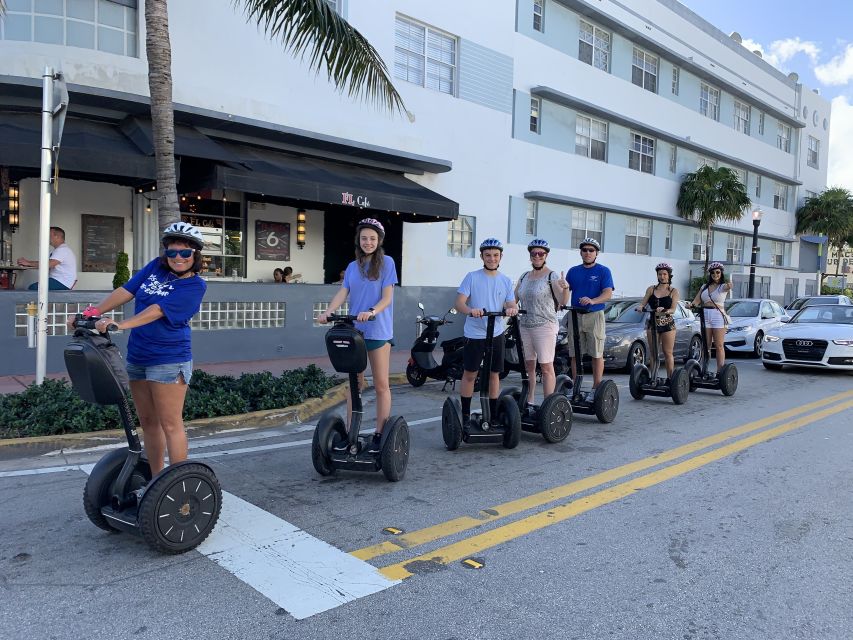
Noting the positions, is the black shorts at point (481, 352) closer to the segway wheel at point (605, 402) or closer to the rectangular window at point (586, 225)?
the segway wheel at point (605, 402)

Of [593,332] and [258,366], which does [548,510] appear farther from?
[258,366]

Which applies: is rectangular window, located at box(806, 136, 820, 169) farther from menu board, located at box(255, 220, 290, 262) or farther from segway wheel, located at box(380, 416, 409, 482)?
segway wheel, located at box(380, 416, 409, 482)

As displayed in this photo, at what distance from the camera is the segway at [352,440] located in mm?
5055

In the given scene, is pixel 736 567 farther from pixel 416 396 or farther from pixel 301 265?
pixel 301 265

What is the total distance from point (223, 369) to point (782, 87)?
3261 cm

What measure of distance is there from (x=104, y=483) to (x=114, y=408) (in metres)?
2.97

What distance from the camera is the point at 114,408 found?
6.72 metres

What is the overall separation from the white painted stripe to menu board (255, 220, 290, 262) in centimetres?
1091

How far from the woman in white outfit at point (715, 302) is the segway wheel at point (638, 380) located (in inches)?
56.9

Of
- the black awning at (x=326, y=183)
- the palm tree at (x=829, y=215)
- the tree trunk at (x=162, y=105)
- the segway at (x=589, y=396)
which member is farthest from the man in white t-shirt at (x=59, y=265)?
the palm tree at (x=829, y=215)

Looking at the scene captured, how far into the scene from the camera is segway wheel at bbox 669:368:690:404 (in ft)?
30.5

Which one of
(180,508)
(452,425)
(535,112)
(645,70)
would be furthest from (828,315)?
(180,508)

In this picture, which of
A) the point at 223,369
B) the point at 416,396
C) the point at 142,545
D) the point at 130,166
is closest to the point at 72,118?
the point at 130,166

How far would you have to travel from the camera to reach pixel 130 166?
390 inches
